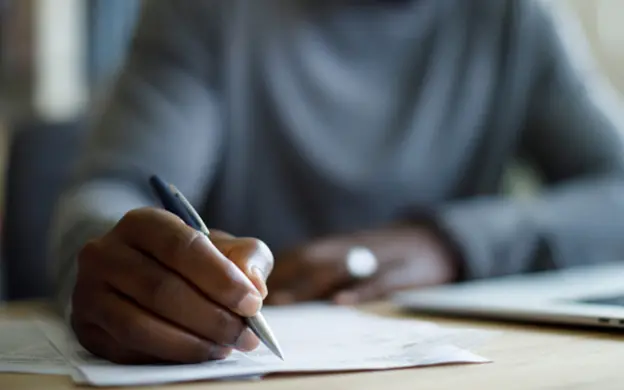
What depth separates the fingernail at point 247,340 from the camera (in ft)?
1.58

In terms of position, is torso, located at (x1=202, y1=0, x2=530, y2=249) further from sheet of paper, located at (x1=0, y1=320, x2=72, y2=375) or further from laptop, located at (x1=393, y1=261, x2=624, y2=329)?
sheet of paper, located at (x1=0, y1=320, x2=72, y2=375)

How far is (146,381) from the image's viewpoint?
1.47 ft

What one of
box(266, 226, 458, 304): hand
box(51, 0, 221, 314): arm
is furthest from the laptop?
box(51, 0, 221, 314): arm

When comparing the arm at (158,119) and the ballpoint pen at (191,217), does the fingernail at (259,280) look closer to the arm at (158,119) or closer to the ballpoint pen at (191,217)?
the ballpoint pen at (191,217)

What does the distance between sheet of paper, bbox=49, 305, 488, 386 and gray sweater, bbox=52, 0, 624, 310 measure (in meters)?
0.35

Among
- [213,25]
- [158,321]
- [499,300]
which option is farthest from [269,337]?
[213,25]

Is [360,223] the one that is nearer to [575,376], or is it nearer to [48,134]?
[48,134]

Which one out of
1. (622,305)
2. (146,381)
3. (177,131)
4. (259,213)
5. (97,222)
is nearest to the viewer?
(146,381)

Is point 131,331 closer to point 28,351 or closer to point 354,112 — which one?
point 28,351

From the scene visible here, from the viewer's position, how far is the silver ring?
0.84 metres

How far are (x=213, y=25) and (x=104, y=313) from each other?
710 mm

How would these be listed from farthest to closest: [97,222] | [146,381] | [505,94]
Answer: [505,94], [97,222], [146,381]

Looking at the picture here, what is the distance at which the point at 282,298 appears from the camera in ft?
2.64

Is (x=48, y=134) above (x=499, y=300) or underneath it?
above
